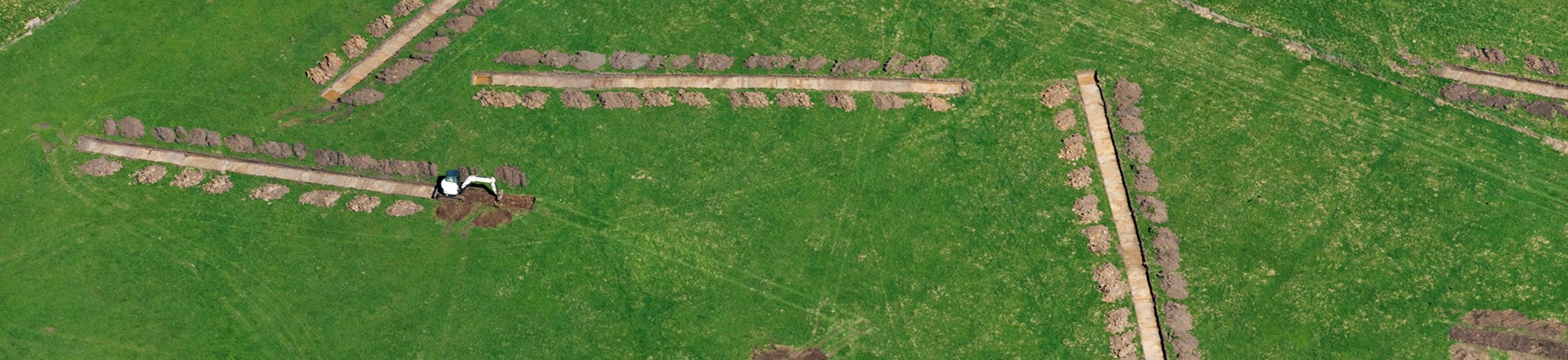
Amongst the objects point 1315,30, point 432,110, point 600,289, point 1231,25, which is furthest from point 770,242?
point 1315,30

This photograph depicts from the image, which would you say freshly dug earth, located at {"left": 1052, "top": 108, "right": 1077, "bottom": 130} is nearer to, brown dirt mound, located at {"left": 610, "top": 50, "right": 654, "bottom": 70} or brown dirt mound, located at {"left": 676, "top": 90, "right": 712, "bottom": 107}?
brown dirt mound, located at {"left": 676, "top": 90, "right": 712, "bottom": 107}

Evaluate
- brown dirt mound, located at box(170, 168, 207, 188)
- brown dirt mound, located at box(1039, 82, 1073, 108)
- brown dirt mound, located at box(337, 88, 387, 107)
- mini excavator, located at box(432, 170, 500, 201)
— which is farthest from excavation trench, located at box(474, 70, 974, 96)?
brown dirt mound, located at box(170, 168, 207, 188)

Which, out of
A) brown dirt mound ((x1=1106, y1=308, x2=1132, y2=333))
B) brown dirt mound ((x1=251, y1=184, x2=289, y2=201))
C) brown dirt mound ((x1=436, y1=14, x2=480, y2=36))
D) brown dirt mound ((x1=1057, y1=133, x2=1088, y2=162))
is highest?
brown dirt mound ((x1=436, y1=14, x2=480, y2=36))

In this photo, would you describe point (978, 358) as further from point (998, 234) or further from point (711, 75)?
point (711, 75)

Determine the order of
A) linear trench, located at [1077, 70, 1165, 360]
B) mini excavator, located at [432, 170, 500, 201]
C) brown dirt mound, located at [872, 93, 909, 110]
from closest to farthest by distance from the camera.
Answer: linear trench, located at [1077, 70, 1165, 360] < mini excavator, located at [432, 170, 500, 201] < brown dirt mound, located at [872, 93, 909, 110]

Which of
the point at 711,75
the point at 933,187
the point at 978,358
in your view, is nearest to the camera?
the point at 978,358

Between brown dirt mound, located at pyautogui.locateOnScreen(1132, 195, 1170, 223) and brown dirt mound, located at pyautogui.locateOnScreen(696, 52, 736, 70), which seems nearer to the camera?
brown dirt mound, located at pyautogui.locateOnScreen(1132, 195, 1170, 223)

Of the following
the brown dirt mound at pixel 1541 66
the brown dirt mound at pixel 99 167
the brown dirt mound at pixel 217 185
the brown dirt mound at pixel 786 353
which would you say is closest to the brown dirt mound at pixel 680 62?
the brown dirt mound at pixel 786 353

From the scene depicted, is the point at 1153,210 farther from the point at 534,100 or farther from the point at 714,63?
the point at 534,100
